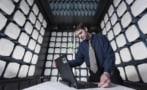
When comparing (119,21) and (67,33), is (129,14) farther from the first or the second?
(67,33)

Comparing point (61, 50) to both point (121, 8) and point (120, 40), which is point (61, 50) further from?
point (121, 8)

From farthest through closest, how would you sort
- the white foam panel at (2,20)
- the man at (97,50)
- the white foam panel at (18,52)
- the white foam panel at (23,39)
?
the white foam panel at (23,39), the white foam panel at (18,52), the white foam panel at (2,20), the man at (97,50)

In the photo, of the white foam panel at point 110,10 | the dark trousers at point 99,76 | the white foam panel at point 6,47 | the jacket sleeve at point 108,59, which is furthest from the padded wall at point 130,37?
the white foam panel at point 6,47

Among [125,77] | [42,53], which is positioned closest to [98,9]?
[42,53]

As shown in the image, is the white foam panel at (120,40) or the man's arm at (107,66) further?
the white foam panel at (120,40)

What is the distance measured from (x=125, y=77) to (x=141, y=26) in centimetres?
77

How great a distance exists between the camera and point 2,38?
1.75m

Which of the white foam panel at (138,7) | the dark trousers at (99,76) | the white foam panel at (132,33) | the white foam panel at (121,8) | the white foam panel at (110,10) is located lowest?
the dark trousers at (99,76)

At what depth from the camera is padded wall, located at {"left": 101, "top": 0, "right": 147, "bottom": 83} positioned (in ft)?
5.66

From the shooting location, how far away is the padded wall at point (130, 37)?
1725 mm

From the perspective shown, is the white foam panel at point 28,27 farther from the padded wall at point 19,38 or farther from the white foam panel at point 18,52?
the white foam panel at point 18,52

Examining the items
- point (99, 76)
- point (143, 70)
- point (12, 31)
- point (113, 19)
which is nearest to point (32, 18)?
point (12, 31)

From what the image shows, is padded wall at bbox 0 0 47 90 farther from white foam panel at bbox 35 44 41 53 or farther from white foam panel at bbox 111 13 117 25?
white foam panel at bbox 111 13 117 25

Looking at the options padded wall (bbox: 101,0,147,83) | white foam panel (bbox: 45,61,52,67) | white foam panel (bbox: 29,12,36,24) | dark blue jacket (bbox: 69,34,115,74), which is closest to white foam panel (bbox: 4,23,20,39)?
white foam panel (bbox: 29,12,36,24)
